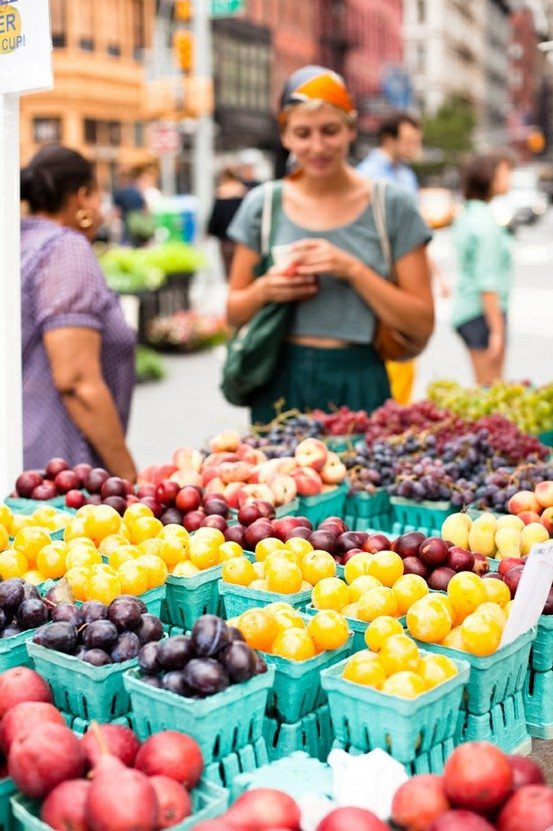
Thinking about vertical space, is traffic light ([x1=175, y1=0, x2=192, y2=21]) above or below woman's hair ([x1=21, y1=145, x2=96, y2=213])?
above

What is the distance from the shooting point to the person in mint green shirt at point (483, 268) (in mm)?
7641

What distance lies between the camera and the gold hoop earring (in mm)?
4598

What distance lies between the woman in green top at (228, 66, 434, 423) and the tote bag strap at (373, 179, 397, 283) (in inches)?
0.7

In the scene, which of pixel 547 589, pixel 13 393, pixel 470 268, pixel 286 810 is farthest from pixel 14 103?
pixel 470 268

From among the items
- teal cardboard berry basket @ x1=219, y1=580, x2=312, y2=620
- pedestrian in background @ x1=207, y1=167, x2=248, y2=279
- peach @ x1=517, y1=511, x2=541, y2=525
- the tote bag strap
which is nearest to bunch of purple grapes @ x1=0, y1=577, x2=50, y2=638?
teal cardboard berry basket @ x1=219, y1=580, x2=312, y2=620

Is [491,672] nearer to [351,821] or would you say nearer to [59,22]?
[351,821]

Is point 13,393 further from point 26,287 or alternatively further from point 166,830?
point 166,830

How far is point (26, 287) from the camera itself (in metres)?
4.29

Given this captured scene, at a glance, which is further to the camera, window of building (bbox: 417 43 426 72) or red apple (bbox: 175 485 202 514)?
window of building (bbox: 417 43 426 72)

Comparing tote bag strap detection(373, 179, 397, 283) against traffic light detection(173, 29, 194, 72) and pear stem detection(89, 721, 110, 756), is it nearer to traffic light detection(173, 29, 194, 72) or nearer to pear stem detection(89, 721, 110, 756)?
pear stem detection(89, 721, 110, 756)

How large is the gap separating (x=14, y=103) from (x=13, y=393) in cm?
93

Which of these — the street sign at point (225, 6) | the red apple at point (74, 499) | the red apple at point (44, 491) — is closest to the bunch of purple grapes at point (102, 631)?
the red apple at point (74, 499)

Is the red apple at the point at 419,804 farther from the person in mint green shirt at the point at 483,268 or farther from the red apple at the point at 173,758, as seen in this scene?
the person in mint green shirt at the point at 483,268

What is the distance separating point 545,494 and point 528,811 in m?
1.74
